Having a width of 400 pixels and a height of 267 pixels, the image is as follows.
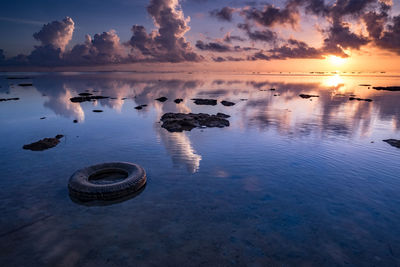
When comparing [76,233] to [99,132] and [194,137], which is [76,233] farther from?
[99,132]

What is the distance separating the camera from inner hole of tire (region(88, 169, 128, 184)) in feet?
46.4

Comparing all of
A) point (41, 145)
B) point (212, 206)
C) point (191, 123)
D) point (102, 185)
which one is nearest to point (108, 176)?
point (102, 185)

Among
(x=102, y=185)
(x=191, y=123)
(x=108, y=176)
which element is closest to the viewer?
(x=102, y=185)

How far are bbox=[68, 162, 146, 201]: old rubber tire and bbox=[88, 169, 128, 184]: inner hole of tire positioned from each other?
74mm

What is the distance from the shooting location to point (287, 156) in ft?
62.3

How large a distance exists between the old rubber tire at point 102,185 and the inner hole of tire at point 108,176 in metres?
0.07

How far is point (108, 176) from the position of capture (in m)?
14.7

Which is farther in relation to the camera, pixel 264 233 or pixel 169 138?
pixel 169 138

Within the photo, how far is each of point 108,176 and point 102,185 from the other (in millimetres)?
2339

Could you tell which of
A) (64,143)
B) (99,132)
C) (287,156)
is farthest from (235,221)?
(99,132)

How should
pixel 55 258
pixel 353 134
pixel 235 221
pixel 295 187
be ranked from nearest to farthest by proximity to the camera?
1. pixel 55 258
2. pixel 235 221
3. pixel 295 187
4. pixel 353 134

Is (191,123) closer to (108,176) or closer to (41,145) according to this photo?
(108,176)

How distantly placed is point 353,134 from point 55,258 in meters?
30.6

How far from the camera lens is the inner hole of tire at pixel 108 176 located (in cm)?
1414
